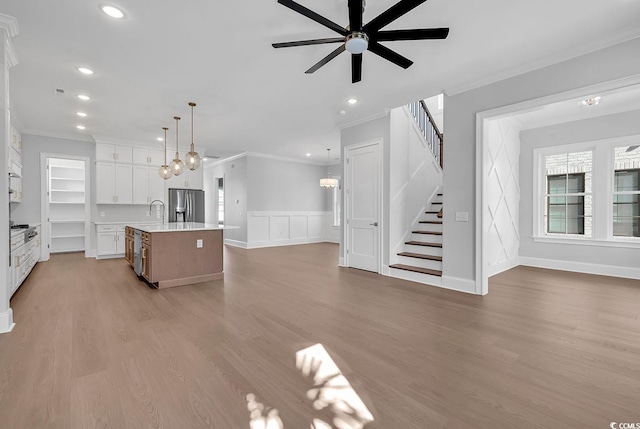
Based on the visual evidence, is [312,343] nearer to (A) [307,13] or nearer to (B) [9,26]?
(A) [307,13]

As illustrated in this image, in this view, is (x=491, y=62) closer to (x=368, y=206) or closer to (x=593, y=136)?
(x=368, y=206)

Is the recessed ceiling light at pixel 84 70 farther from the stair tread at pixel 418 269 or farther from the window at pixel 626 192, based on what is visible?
the window at pixel 626 192

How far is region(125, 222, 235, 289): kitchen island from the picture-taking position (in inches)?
169

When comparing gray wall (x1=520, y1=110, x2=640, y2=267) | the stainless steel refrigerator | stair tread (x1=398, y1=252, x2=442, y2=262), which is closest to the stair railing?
gray wall (x1=520, y1=110, x2=640, y2=267)

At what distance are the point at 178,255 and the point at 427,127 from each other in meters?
5.54

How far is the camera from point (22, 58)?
336 centimetres

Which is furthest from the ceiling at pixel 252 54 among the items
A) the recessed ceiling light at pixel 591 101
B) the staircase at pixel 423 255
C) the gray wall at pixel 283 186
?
the gray wall at pixel 283 186

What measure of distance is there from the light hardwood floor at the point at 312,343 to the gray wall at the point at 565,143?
90 centimetres

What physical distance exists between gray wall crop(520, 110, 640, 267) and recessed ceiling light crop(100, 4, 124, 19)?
272 inches

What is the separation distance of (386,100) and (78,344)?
488 centimetres

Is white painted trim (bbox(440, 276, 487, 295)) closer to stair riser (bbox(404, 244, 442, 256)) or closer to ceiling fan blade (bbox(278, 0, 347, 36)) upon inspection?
stair riser (bbox(404, 244, 442, 256))

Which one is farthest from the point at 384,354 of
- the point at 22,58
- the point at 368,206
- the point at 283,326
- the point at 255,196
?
the point at 255,196

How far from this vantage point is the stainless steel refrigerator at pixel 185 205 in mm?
7812

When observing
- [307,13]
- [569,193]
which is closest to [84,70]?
[307,13]
